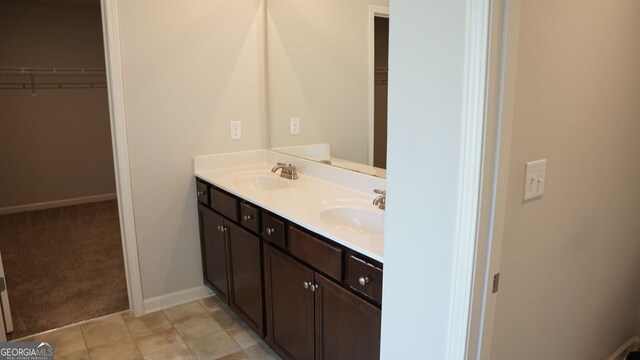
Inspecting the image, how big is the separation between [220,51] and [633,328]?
2.74 m

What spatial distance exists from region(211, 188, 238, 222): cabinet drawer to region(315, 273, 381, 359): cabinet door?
0.79 meters

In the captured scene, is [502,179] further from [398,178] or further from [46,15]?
[46,15]

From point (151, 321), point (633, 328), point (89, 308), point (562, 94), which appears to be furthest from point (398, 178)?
point (89, 308)

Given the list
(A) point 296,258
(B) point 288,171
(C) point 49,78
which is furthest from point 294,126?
(C) point 49,78

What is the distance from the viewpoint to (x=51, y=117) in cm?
488

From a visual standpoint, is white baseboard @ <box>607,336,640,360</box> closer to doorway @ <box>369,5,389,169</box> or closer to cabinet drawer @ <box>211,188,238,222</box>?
doorway @ <box>369,5,389,169</box>

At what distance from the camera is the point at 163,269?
9.30 feet

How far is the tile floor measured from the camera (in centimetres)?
236

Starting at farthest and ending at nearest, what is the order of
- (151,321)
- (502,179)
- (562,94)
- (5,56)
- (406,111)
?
1. (5,56)
2. (151,321)
3. (562,94)
4. (406,111)
5. (502,179)

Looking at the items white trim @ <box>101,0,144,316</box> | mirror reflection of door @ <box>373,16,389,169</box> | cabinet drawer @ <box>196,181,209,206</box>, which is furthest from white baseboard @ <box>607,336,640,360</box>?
white trim @ <box>101,0,144,316</box>

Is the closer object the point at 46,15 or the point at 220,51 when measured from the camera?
the point at 220,51

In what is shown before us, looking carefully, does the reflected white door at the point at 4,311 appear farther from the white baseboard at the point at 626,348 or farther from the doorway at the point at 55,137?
the white baseboard at the point at 626,348

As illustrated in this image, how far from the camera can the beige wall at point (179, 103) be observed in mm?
2559

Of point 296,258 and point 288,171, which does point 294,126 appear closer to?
point 288,171
